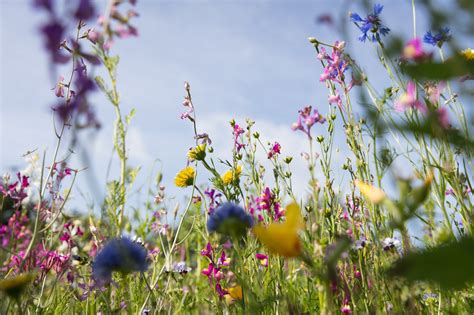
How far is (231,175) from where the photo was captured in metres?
2.23

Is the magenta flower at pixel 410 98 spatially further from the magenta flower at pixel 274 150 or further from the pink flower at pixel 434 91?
the magenta flower at pixel 274 150

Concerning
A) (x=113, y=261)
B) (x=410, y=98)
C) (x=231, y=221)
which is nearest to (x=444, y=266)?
(x=231, y=221)

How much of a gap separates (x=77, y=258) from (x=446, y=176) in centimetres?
158

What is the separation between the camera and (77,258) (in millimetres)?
2105

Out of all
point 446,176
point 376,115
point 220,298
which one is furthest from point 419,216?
point 376,115

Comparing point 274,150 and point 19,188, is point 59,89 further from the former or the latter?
point 19,188

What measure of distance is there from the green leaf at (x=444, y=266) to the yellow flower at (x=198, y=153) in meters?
A: 1.63

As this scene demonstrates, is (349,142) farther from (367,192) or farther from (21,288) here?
(21,288)

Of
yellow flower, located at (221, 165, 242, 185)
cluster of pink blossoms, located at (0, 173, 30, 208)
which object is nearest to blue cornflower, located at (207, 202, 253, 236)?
yellow flower, located at (221, 165, 242, 185)

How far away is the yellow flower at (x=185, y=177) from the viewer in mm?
2270

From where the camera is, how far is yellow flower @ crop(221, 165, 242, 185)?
212 cm

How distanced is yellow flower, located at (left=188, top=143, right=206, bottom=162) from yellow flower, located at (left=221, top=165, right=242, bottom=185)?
0.13 m

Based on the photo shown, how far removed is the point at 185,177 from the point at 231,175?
23 centimetres

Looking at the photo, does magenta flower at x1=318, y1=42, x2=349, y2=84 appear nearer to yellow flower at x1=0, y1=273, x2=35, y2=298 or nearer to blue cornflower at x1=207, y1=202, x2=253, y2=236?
blue cornflower at x1=207, y1=202, x2=253, y2=236
